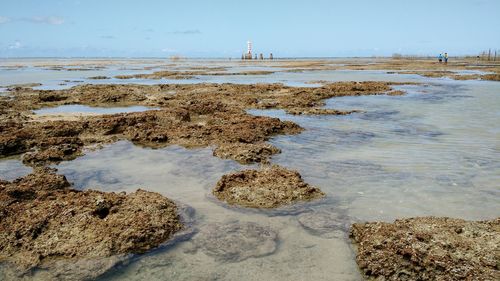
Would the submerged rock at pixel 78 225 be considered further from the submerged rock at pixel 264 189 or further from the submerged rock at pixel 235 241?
the submerged rock at pixel 264 189

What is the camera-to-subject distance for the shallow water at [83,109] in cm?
1708

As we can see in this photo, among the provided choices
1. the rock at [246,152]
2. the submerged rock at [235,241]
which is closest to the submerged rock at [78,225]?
the submerged rock at [235,241]

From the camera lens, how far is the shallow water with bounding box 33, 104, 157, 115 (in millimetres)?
17078

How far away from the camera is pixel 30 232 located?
5.28 meters

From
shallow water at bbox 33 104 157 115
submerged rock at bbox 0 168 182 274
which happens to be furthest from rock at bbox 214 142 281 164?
shallow water at bbox 33 104 157 115

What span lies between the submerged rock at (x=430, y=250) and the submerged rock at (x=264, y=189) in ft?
5.26

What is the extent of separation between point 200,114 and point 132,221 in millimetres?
10722

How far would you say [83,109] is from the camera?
1811 centimetres

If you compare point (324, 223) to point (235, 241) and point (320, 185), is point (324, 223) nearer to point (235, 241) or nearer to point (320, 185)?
point (235, 241)

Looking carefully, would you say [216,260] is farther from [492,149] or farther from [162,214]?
[492,149]

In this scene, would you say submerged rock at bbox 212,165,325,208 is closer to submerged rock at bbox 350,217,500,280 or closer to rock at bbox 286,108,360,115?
submerged rock at bbox 350,217,500,280

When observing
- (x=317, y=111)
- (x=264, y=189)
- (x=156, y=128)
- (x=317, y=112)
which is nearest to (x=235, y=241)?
(x=264, y=189)

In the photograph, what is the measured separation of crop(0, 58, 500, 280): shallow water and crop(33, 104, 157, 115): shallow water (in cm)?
654

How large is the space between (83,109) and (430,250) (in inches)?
659
